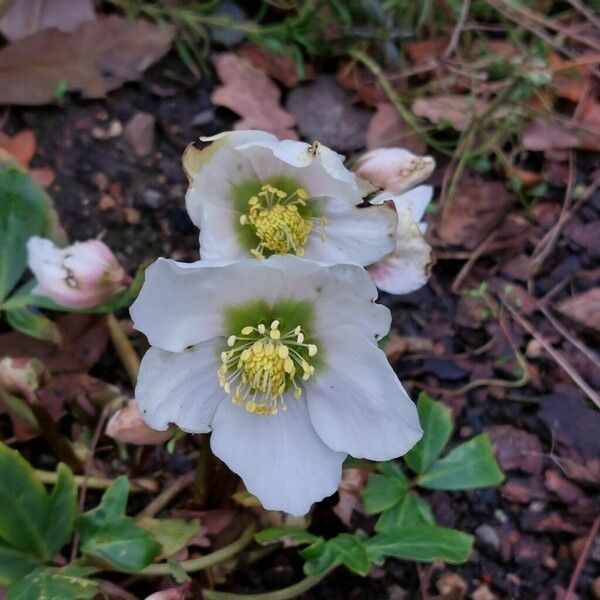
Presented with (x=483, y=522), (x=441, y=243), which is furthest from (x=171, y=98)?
(x=483, y=522)

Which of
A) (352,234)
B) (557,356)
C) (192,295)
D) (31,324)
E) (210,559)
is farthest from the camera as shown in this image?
(557,356)

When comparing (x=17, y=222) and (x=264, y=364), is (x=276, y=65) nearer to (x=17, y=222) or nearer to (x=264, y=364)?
(x=17, y=222)

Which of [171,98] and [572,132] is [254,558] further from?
[572,132]

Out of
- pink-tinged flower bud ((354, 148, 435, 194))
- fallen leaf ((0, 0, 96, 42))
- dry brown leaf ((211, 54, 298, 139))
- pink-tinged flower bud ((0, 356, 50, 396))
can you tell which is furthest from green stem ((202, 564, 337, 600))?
fallen leaf ((0, 0, 96, 42))

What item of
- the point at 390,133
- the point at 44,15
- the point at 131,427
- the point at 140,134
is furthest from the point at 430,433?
the point at 44,15

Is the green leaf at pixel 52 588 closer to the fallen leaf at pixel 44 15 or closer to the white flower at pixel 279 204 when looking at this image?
the white flower at pixel 279 204

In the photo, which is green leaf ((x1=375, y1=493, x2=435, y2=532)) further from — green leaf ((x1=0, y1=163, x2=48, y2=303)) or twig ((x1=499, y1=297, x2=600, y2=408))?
green leaf ((x1=0, y1=163, x2=48, y2=303))
